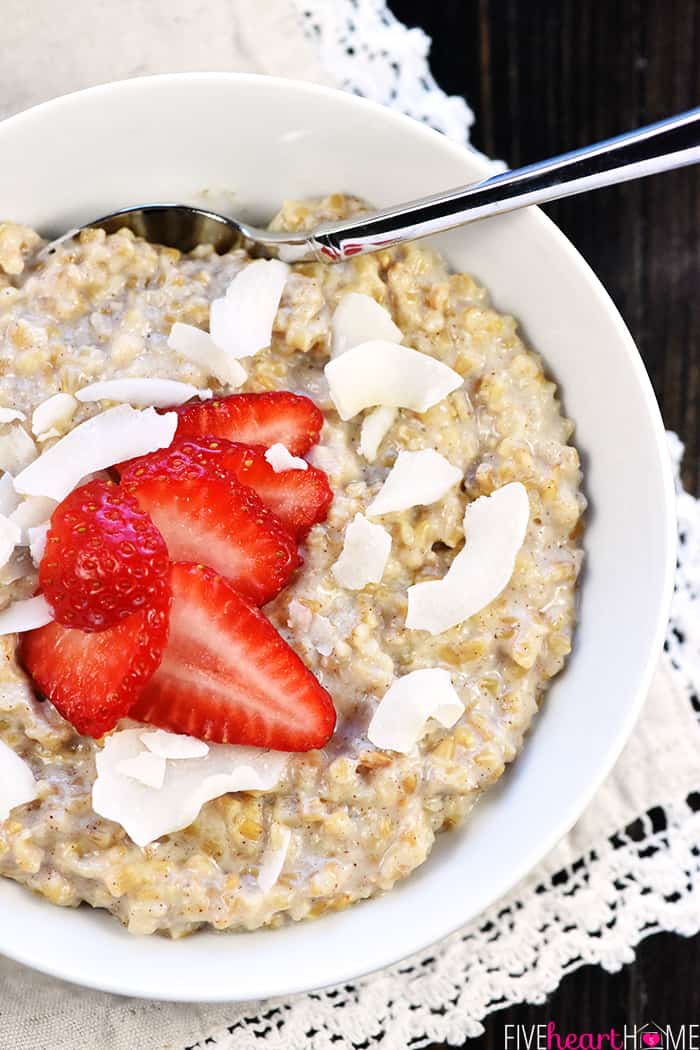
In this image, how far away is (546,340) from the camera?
6.63 ft

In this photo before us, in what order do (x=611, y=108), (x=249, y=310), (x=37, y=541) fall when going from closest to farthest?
1. (x=37, y=541)
2. (x=249, y=310)
3. (x=611, y=108)

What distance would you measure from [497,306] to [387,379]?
31 cm

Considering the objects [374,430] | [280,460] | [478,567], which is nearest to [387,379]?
[374,430]

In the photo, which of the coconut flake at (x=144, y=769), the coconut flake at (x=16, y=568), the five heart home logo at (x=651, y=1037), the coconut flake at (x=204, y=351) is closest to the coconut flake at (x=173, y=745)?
Result: the coconut flake at (x=144, y=769)

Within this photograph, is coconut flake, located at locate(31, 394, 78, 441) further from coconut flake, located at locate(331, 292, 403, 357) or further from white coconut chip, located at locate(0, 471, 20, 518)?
coconut flake, located at locate(331, 292, 403, 357)

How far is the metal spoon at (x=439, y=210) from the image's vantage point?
1.75 metres

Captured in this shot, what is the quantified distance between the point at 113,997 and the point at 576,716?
994mm

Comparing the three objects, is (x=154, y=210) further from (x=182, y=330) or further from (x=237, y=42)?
(x=237, y=42)

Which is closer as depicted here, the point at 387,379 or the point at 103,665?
the point at 103,665

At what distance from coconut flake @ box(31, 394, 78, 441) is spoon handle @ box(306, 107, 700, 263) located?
19.1 inches

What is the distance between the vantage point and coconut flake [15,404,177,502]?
69.9 inches

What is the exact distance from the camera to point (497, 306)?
2053 millimetres

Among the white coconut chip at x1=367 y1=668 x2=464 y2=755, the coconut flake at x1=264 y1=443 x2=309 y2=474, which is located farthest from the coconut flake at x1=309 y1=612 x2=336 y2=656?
the coconut flake at x1=264 y1=443 x2=309 y2=474

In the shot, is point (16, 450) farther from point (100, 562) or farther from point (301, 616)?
point (301, 616)
